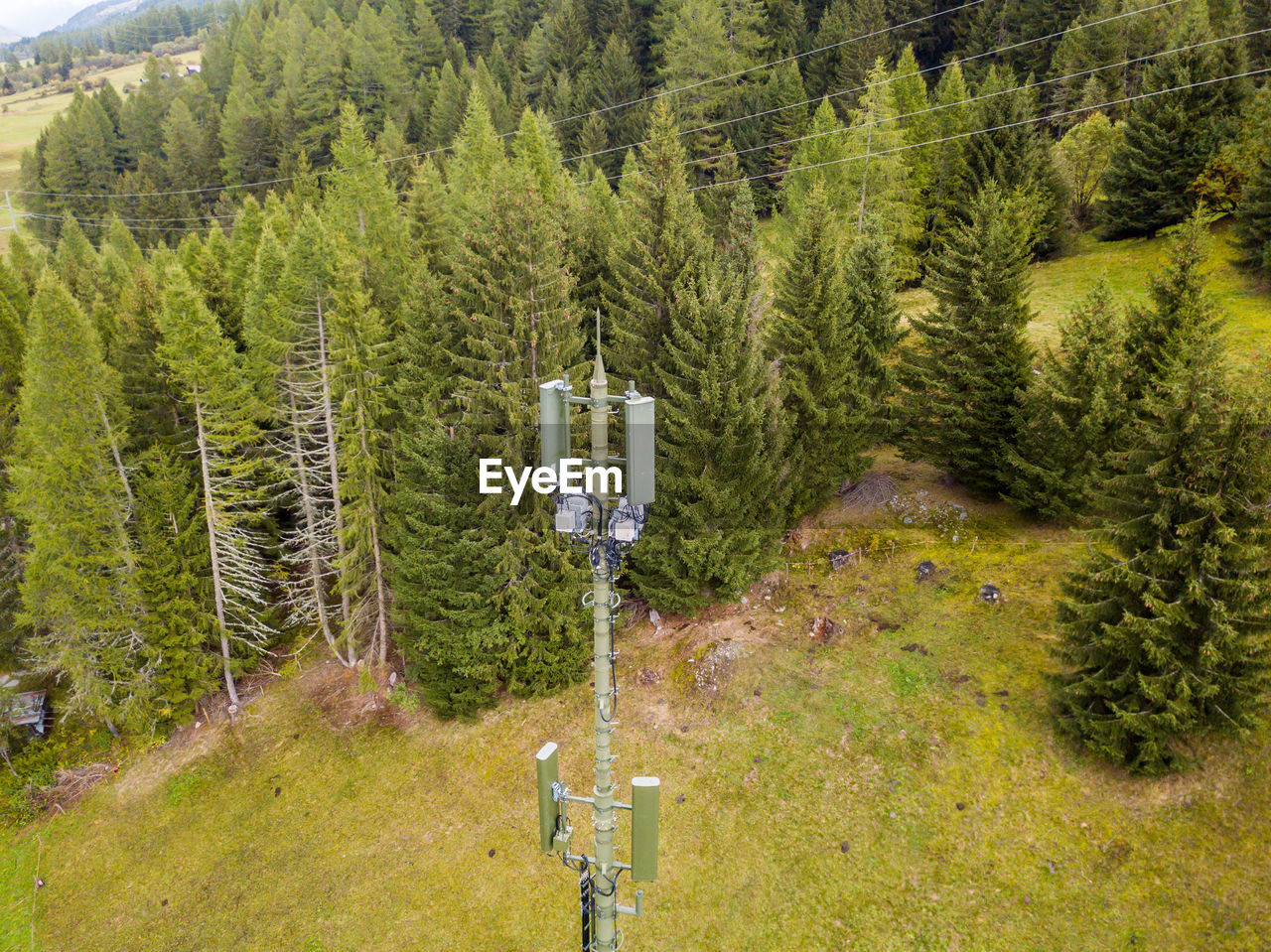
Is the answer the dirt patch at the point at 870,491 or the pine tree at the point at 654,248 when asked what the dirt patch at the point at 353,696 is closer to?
the pine tree at the point at 654,248

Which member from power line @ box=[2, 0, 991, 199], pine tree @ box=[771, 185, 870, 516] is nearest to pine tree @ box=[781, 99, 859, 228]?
power line @ box=[2, 0, 991, 199]

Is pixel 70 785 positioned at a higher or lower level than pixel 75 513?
lower

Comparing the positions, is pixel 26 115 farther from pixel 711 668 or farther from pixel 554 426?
pixel 554 426

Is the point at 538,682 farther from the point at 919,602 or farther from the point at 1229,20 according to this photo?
the point at 1229,20

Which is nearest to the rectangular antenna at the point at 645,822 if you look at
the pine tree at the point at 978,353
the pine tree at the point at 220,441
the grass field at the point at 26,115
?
the pine tree at the point at 978,353

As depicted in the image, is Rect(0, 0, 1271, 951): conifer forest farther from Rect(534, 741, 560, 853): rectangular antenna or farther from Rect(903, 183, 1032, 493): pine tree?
Rect(534, 741, 560, 853): rectangular antenna

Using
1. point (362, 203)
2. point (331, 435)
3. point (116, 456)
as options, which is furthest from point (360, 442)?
point (362, 203)

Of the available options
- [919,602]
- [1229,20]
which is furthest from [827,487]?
[1229,20]
